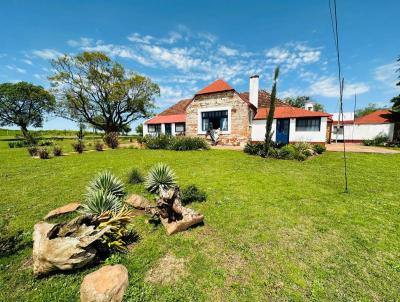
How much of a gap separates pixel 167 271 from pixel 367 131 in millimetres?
30445

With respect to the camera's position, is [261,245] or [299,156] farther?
[299,156]

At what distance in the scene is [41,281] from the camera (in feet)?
9.37

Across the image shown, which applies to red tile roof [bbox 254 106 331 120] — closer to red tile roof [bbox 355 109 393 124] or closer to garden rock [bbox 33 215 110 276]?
red tile roof [bbox 355 109 393 124]

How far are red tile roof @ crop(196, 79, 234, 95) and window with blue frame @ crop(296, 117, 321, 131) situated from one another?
7.41 metres

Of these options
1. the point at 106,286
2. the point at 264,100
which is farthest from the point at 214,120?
the point at 106,286

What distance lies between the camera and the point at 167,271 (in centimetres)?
302

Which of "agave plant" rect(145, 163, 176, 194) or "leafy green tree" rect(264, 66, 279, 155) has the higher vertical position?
"leafy green tree" rect(264, 66, 279, 155)

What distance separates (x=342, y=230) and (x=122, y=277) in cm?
446

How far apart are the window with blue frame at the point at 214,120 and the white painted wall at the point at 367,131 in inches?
739

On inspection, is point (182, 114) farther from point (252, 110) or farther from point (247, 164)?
point (247, 164)

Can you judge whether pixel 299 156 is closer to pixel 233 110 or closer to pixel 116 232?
pixel 233 110

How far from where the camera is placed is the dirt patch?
285cm

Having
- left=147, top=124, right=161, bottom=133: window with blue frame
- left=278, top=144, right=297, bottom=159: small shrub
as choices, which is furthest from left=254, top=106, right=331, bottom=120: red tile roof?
left=147, top=124, right=161, bottom=133: window with blue frame

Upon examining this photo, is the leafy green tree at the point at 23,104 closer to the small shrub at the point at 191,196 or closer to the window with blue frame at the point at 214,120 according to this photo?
the window with blue frame at the point at 214,120
